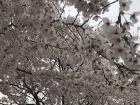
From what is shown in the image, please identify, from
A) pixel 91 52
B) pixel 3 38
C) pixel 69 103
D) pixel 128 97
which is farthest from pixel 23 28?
pixel 69 103

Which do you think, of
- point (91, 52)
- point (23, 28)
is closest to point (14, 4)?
point (23, 28)

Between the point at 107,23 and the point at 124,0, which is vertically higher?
the point at 124,0

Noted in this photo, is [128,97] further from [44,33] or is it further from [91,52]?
[91,52]

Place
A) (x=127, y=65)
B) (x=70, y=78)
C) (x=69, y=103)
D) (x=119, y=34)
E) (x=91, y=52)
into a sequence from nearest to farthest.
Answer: (x=119, y=34) → (x=127, y=65) → (x=91, y=52) → (x=70, y=78) → (x=69, y=103)

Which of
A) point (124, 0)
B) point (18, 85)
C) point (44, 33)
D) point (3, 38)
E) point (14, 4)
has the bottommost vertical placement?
point (124, 0)

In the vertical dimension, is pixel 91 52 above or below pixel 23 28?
below

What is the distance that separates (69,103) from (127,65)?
13674 millimetres

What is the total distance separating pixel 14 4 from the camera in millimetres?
6617

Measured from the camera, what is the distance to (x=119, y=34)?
3539 mm

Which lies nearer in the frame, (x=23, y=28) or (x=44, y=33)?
(x=44, y=33)

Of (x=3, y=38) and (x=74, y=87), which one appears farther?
(x=74, y=87)

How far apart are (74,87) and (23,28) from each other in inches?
142

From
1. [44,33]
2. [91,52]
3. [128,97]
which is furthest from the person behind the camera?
[128,97]

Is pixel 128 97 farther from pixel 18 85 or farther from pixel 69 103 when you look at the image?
pixel 18 85
